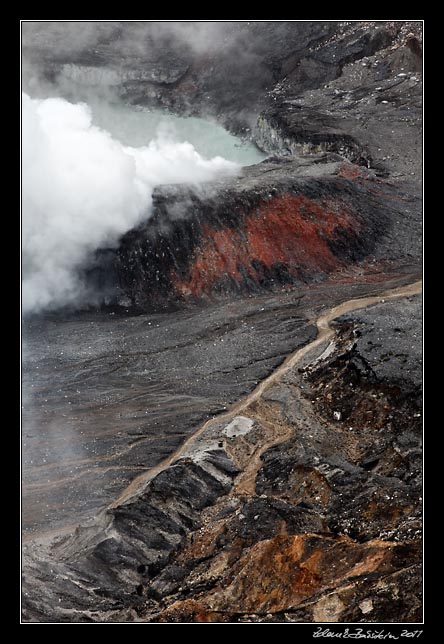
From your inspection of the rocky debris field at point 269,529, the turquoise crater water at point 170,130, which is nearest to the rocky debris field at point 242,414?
the rocky debris field at point 269,529

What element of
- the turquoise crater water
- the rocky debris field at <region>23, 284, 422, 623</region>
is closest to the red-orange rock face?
the rocky debris field at <region>23, 284, 422, 623</region>

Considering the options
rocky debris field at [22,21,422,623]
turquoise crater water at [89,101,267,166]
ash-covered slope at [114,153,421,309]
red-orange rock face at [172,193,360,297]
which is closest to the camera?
rocky debris field at [22,21,422,623]

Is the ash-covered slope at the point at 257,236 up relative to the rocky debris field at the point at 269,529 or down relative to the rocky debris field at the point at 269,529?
up

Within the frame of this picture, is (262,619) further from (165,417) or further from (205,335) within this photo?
(205,335)

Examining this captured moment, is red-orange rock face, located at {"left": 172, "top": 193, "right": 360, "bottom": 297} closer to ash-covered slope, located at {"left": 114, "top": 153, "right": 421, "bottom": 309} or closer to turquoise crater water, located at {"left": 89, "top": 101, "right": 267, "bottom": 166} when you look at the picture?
ash-covered slope, located at {"left": 114, "top": 153, "right": 421, "bottom": 309}

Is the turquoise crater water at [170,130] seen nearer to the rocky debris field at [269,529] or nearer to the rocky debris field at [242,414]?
the rocky debris field at [242,414]

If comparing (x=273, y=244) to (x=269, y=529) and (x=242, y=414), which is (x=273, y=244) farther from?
(x=269, y=529)

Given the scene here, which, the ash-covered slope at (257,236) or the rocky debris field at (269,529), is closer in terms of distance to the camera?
the rocky debris field at (269,529)

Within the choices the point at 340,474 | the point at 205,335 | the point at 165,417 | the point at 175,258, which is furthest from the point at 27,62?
the point at 340,474
